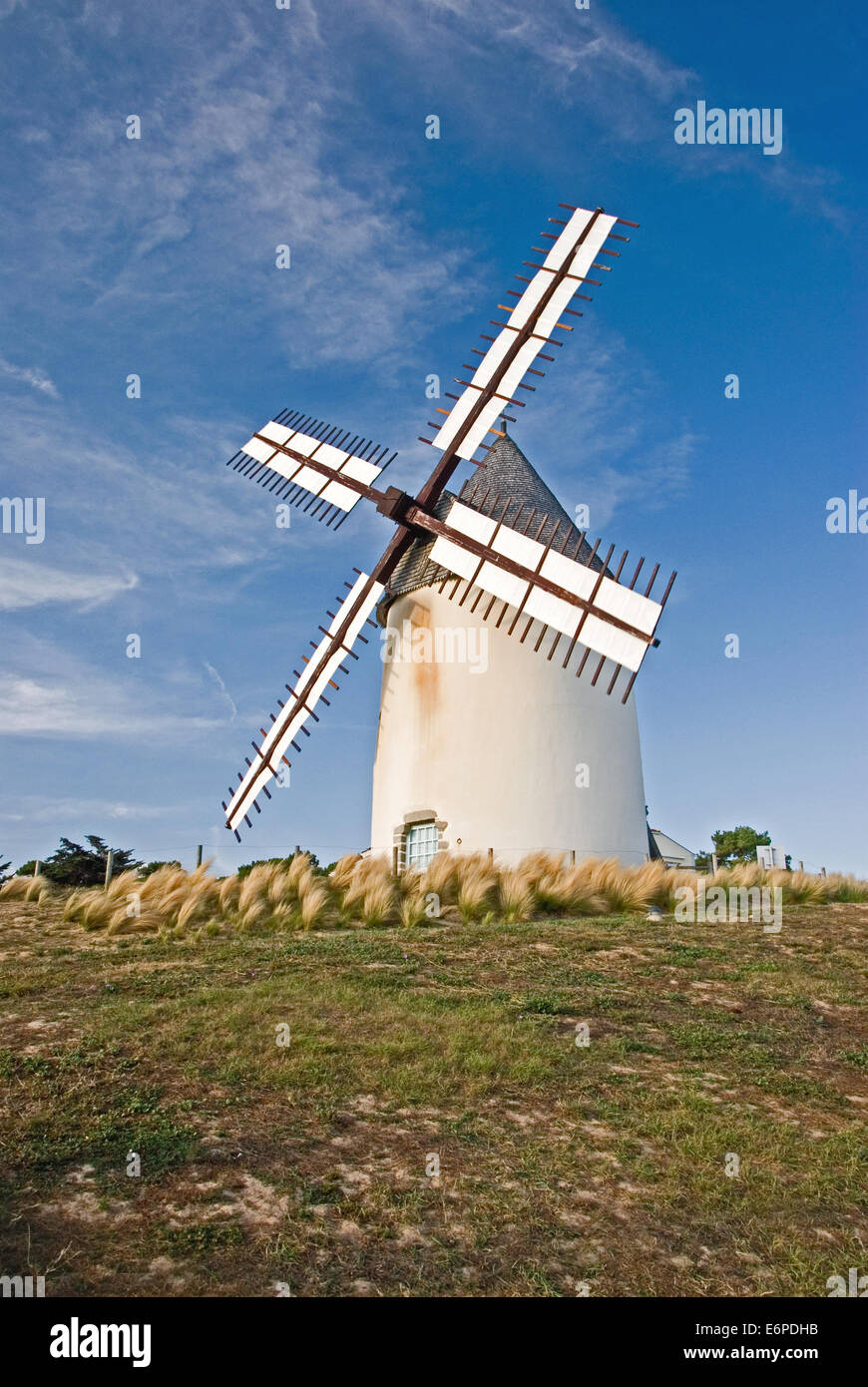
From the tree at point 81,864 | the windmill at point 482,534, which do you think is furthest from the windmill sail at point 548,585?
the tree at point 81,864

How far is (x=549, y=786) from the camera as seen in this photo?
1681cm

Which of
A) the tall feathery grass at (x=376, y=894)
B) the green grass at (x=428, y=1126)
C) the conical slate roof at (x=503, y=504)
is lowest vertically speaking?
the green grass at (x=428, y=1126)

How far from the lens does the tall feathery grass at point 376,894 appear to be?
14.0 metres

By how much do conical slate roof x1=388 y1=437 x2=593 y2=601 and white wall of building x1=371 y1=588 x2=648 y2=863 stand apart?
0.55 m

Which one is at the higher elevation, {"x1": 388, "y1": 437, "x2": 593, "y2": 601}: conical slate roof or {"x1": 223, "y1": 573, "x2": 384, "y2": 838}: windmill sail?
{"x1": 388, "y1": 437, "x2": 593, "y2": 601}: conical slate roof

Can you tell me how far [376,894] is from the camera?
1457 centimetres

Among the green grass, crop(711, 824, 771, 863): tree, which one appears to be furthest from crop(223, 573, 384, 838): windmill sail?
crop(711, 824, 771, 863): tree

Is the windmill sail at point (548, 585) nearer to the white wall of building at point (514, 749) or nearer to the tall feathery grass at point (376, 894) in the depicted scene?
the white wall of building at point (514, 749)

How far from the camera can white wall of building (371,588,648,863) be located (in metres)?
16.8

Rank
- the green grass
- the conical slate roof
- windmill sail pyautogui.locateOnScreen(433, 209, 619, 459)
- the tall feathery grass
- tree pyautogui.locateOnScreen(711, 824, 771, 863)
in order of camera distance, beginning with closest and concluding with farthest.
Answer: the green grass < the tall feathery grass < windmill sail pyautogui.locateOnScreen(433, 209, 619, 459) < the conical slate roof < tree pyautogui.locateOnScreen(711, 824, 771, 863)

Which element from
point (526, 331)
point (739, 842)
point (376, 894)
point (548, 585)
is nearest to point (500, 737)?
point (548, 585)

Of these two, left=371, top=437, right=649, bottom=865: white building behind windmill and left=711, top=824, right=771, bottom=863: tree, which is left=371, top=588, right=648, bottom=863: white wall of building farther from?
left=711, top=824, right=771, bottom=863: tree

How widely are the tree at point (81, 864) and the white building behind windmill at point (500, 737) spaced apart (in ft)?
25.7
